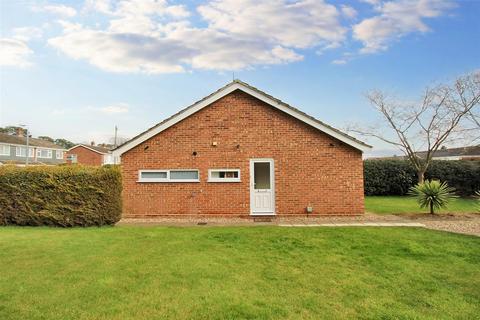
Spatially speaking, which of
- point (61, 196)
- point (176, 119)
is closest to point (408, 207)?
point (176, 119)

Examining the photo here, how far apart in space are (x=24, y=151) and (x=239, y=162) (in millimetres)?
56672

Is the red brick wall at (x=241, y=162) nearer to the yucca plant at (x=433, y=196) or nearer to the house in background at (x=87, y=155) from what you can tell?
the yucca plant at (x=433, y=196)

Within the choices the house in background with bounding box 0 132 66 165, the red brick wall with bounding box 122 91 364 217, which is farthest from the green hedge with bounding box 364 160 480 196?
the house in background with bounding box 0 132 66 165

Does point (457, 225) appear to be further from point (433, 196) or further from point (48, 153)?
point (48, 153)

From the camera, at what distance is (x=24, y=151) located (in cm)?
5562

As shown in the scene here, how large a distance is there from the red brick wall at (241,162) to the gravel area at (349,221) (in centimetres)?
57

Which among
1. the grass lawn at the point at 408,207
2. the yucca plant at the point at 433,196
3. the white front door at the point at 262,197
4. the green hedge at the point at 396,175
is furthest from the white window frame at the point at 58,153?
the yucca plant at the point at 433,196

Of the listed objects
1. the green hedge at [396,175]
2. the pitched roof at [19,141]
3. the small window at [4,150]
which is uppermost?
the pitched roof at [19,141]

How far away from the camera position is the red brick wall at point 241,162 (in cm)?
1364

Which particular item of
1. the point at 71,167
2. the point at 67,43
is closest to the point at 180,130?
the point at 71,167

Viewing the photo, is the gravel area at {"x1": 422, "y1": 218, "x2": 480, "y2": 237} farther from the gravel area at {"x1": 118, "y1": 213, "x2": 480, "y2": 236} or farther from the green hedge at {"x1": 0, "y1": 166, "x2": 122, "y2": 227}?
the green hedge at {"x1": 0, "y1": 166, "x2": 122, "y2": 227}

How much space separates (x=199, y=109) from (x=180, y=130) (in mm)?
1277

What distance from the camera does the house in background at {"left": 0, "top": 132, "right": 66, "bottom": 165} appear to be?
51344mm

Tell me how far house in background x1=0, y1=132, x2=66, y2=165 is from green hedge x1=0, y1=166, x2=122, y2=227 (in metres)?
40.9
